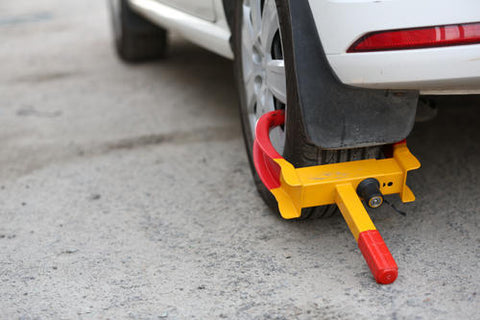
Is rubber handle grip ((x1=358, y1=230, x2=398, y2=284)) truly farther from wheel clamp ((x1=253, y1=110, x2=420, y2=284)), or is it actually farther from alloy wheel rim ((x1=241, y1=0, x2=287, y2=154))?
alloy wheel rim ((x1=241, y1=0, x2=287, y2=154))

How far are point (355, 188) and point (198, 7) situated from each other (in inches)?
47.9

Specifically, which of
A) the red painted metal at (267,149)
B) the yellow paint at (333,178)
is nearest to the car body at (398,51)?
the yellow paint at (333,178)

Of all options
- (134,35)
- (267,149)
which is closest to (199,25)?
(267,149)

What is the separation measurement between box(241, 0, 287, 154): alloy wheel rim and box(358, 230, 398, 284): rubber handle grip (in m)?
0.47

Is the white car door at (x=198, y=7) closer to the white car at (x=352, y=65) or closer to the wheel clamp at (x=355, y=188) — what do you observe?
the white car at (x=352, y=65)

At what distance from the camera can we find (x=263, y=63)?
199 cm

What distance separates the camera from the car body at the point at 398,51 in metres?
1.39

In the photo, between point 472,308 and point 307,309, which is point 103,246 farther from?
point 472,308

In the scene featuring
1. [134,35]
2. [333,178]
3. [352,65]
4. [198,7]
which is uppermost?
[352,65]

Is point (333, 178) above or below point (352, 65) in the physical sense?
below

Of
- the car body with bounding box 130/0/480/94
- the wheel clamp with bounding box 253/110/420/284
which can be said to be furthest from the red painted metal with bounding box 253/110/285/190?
the car body with bounding box 130/0/480/94

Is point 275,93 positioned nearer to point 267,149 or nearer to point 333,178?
point 267,149

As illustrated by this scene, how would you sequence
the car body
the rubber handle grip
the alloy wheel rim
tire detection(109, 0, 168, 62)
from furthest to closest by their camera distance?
tire detection(109, 0, 168, 62), the alloy wheel rim, the rubber handle grip, the car body

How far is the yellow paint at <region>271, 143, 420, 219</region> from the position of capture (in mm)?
1691
